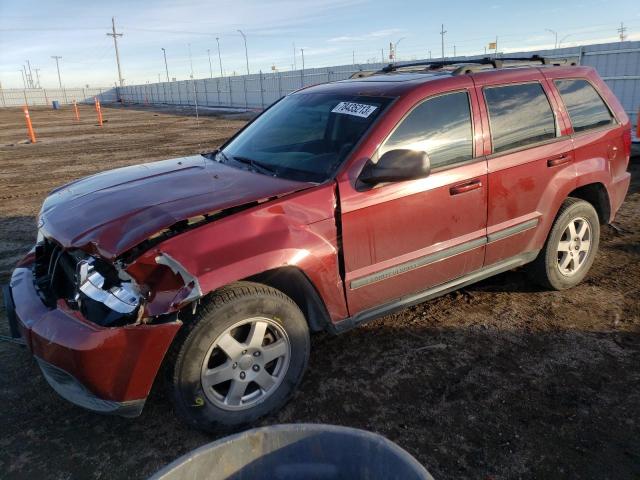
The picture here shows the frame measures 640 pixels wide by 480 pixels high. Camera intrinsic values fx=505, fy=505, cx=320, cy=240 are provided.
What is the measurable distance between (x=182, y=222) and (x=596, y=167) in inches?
138

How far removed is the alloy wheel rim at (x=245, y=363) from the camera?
270cm

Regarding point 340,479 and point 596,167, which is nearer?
point 340,479

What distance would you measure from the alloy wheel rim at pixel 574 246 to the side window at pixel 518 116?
0.89 m

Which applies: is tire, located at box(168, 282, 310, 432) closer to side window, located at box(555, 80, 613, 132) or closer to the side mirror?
the side mirror

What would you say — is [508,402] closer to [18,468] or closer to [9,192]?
[18,468]

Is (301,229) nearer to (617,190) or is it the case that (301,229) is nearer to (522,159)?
(522,159)

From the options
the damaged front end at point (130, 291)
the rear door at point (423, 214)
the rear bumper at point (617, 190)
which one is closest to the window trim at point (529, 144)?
the rear door at point (423, 214)

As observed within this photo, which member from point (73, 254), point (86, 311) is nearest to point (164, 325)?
point (86, 311)

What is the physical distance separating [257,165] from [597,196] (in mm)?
3061

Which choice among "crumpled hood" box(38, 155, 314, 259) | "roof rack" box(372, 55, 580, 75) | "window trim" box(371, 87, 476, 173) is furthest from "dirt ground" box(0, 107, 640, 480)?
"roof rack" box(372, 55, 580, 75)

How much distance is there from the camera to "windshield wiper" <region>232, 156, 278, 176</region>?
338 cm

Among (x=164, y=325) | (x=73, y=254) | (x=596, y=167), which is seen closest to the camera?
(x=164, y=325)

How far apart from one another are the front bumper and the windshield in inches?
53.0

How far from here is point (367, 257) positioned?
313 centimetres
